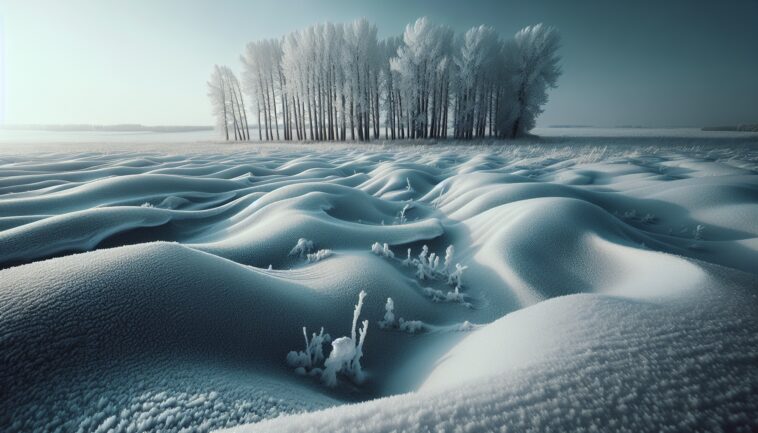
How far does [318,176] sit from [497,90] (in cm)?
2326

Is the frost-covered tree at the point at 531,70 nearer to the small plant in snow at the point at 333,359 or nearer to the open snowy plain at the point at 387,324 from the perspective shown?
the open snowy plain at the point at 387,324

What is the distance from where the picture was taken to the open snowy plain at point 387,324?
0.51 metres

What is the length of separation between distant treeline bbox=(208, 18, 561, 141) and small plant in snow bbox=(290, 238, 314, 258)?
71.5 feet

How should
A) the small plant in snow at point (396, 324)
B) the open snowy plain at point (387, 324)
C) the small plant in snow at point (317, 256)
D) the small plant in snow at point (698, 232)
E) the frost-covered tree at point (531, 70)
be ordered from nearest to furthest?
the open snowy plain at point (387, 324)
the small plant in snow at point (396, 324)
the small plant in snow at point (317, 256)
the small plant in snow at point (698, 232)
the frost-covered tree at point (531, 70)

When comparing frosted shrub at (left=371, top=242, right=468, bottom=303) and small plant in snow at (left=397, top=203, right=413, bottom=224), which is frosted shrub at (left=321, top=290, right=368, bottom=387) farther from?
small plant in snow at (left=397, top=203, right=413, bottom=224)

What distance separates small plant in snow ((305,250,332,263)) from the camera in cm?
205

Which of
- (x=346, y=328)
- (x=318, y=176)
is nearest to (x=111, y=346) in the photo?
(x=346, y=328)

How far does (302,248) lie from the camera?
7.05 feet

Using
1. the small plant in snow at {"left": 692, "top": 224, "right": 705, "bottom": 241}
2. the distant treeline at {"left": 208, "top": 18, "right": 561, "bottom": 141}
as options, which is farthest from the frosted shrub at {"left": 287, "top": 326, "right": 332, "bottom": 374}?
the distant treeline at {"left": 208, "top": 18, "right": 561, "bottom": 141}

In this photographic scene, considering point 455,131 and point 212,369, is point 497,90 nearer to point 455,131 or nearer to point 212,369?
point 455,131

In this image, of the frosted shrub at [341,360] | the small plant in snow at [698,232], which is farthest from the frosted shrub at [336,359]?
the small plant in snow at [698,232]

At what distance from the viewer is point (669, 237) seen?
2570 millimetres

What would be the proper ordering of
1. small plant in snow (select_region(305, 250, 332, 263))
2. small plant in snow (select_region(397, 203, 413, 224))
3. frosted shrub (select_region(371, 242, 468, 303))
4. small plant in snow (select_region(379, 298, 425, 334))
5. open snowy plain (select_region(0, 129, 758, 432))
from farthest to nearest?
small plant in snow (select_region(397, 203, 413, 224))
small plant in snow (select_region(305, 250, 332, 263))
frosted shrub (select_region(371, 242, 468, 303))
small plant in snow (select_region(379, 298, 425, 334))
open snowy plain (select_region(0, 129, 758, 432))

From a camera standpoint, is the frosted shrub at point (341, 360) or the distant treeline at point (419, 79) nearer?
the frosted shrub at point (341, 360)
